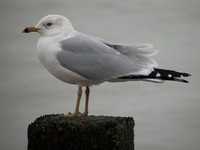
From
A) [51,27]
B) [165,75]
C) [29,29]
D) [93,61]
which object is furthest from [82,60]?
[165,75]

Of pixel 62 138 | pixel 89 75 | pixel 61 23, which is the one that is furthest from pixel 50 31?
pixel 62 138

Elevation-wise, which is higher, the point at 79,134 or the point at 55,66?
the point at 55,66

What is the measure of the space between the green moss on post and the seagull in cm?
20

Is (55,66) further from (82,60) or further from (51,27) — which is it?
(51,27)

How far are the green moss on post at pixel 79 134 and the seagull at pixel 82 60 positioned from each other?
0.20 meters

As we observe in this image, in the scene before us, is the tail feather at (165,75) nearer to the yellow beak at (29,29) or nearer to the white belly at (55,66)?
the white belly at (55,66)

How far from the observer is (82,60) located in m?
4.71

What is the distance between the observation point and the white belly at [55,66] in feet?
15.3

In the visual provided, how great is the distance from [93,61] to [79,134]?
0.55 m

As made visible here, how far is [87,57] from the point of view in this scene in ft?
15.5

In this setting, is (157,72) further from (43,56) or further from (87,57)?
(43,56)

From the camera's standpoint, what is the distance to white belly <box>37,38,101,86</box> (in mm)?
4676

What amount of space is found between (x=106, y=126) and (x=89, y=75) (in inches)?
15.7

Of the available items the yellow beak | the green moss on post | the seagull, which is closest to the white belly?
the seagull
